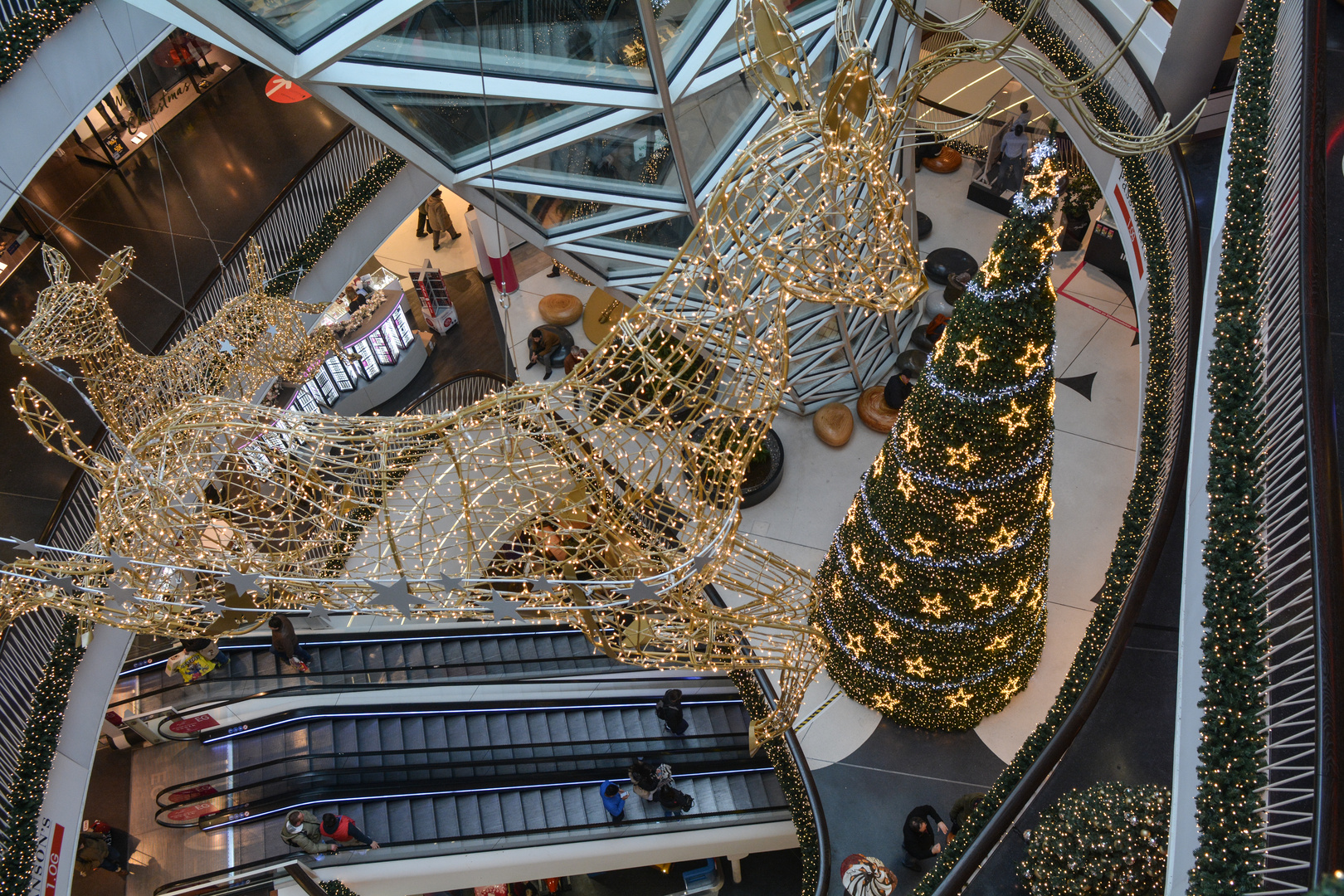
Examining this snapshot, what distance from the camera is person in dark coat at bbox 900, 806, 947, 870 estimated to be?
8.91m

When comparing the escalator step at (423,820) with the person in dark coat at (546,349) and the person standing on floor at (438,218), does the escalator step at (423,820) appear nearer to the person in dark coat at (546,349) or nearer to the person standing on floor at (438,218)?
the person in dark coat at (546,349)

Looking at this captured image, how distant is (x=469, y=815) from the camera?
35.6ft

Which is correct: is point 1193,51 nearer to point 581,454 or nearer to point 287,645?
point 581,454

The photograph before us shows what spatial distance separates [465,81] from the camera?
7801 mm

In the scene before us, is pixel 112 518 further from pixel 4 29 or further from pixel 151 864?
pixel 151 864

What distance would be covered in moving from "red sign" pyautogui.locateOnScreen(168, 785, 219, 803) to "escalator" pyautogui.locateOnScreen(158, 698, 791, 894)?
2cm

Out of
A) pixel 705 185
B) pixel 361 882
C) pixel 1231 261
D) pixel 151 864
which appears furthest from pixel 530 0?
pixel 151 864

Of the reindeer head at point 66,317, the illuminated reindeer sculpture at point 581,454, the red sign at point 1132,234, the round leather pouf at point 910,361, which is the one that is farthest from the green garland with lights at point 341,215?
the red sign at point 1132,234

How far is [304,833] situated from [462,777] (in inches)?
68.1

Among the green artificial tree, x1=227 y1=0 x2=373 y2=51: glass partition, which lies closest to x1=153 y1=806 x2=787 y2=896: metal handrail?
the green artificial tree

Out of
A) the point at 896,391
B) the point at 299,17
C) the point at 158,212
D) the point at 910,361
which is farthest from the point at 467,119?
the point at 158,212

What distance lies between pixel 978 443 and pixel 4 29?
9.27 metres

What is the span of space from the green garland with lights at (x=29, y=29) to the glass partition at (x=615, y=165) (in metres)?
4.48

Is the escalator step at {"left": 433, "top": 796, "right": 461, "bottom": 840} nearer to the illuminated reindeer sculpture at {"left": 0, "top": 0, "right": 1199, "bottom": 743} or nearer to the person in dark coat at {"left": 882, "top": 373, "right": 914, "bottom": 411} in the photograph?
the illuminated reindeer sculpture at {"left": 0, "top": 0, "right": 1199, "bottom": 743}
